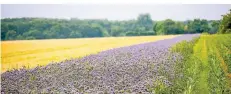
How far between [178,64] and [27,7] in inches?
216

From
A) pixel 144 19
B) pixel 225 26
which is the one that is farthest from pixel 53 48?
pixel 225 26

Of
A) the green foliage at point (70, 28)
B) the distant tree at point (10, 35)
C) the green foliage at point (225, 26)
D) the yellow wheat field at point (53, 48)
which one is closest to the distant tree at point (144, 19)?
the green foliage at point (70, 28)

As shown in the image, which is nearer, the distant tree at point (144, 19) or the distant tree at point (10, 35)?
the distant tree at point (10, 35)

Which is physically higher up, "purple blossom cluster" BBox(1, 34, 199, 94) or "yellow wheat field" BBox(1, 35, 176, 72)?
"purple blossom cluster" BBox(1, 34, 199, 94)

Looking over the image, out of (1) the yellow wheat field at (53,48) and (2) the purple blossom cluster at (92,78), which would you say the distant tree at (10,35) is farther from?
(2) the purple blossom cluster at (92,78)

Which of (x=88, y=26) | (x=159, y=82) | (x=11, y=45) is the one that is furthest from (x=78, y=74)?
(x=88, y=26)

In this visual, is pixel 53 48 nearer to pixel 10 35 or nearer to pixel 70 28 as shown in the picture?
pixel 70 28

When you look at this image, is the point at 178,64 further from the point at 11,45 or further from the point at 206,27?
the point at 11,45

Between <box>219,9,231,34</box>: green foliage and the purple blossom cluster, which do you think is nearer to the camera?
the purple blossom cluster

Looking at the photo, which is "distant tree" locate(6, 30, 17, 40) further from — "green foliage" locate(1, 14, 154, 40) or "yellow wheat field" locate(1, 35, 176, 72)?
"green foliage" locate(1, 14, 154, 40)

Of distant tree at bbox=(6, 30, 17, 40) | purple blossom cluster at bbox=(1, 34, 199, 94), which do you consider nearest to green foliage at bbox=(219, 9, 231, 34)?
purple blossom cluster at bbox=(1, 34, 199, 94)

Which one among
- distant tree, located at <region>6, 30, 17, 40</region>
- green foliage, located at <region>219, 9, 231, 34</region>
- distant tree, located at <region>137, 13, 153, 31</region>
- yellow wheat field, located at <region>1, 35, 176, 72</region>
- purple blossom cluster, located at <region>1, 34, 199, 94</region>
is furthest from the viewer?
distant tree, located at <region>137, 13, 153, 31</region>

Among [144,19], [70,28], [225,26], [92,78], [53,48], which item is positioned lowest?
[53,48]

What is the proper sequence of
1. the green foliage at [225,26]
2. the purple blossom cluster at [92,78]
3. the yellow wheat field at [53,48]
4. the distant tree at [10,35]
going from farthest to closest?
the green foliage at [225,26] < the distant tree at [10,35] < the yellow wheat field at [53,48] < the purple blossom cluster at [92,78]
